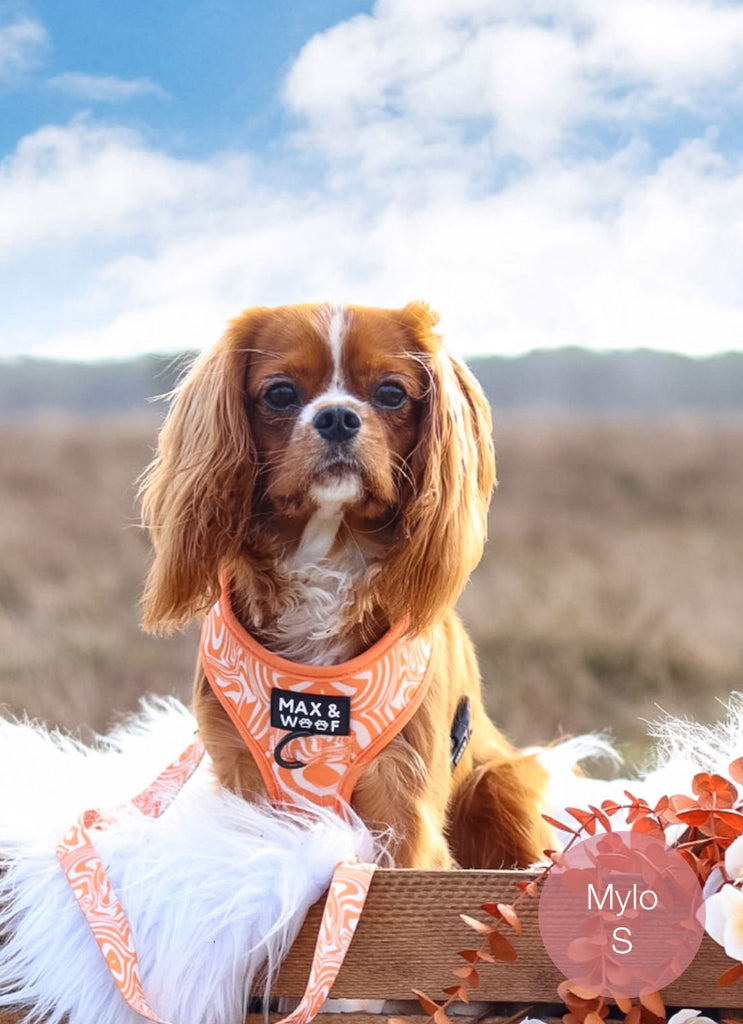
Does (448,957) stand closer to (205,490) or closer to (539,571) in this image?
(205,490)

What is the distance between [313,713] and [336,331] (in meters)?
0.54

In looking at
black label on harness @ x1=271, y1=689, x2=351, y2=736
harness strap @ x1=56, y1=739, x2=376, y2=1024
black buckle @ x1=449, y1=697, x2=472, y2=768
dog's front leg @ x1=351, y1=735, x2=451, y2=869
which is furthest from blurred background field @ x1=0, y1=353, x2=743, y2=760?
harness strap @ x1=56, y1=739, x2=376, y2=1024

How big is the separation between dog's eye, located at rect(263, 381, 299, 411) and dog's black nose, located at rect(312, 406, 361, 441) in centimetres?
10

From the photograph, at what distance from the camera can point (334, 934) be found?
4.33 ft

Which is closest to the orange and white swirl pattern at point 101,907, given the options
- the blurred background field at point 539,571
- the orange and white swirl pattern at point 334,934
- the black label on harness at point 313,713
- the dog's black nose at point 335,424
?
the orange and white swirl pattern at point 334,934

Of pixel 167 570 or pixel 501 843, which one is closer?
pixel 167 570

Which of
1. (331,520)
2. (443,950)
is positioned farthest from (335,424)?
(443,950)

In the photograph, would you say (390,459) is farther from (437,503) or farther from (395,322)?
(395,322)

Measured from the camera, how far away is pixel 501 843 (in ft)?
5.86

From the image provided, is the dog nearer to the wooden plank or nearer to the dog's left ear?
the dog's left ear

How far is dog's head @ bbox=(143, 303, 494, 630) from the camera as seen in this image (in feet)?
4.92

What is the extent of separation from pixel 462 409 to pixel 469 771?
0.61 m

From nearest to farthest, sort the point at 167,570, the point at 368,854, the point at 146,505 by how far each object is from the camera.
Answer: the point at 368,854
the point at 167,570
the point at 146,505

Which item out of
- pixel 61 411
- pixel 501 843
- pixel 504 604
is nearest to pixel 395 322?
pixel 501 843
